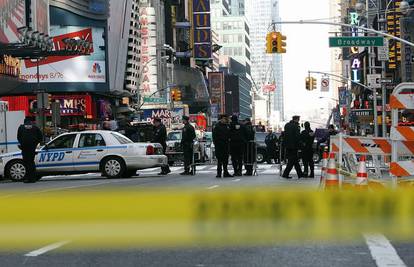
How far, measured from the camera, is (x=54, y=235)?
8.11 meters

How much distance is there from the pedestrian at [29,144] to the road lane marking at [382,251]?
1469cm

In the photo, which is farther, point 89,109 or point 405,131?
point 89,109

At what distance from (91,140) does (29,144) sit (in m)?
1.98

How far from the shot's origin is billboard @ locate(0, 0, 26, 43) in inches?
1476

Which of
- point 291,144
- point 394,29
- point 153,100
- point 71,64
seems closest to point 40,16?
point 71,64

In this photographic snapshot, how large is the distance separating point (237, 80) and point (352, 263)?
161161 mm

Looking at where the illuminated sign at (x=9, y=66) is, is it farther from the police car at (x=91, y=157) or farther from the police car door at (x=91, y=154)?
the police car door at (x=91, y=154)

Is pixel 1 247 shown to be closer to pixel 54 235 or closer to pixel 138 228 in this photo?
pixel 54 235

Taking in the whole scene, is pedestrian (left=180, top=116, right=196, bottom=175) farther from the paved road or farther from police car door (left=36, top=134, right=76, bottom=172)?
the paved road

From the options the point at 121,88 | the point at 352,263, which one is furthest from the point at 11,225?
the point at 121,88

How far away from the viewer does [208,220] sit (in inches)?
319

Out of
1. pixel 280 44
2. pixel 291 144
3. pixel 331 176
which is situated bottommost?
pixel 331 176

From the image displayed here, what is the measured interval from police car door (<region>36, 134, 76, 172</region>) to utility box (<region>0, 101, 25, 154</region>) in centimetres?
495

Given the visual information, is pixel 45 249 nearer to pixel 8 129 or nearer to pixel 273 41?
pixel 8 129
